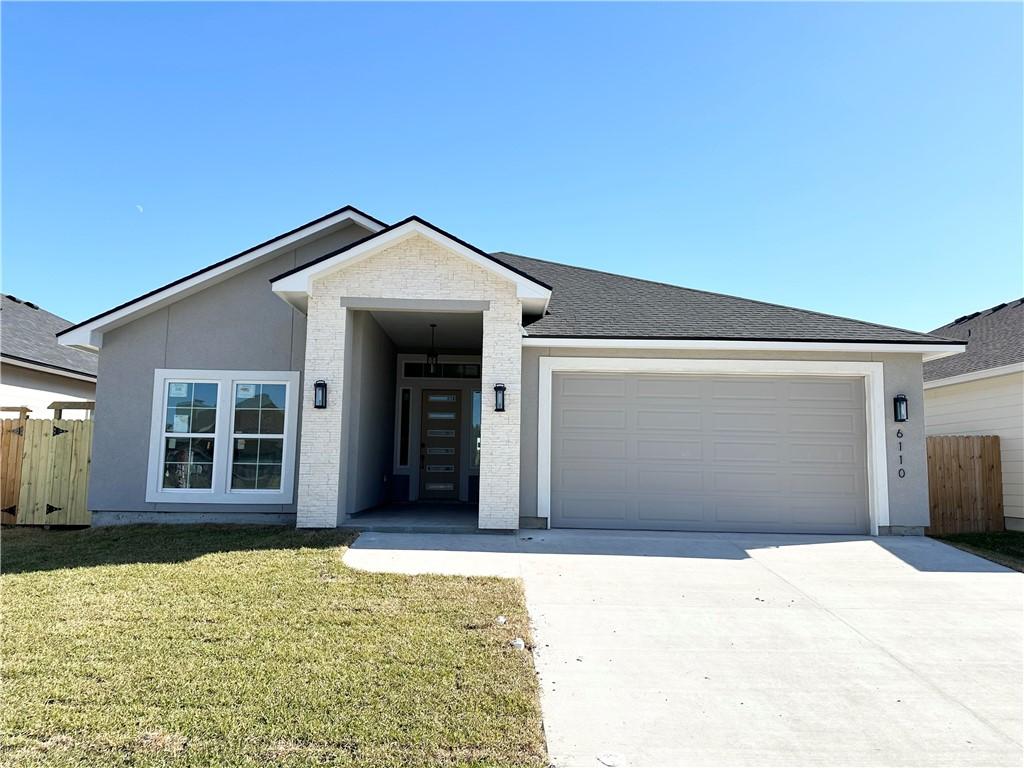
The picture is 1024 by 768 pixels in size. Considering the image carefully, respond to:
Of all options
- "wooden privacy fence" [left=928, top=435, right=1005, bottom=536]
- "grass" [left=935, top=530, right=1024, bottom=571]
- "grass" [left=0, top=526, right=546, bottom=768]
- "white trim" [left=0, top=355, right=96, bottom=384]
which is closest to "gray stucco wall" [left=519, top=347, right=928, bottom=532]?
"grass" [left=935, top=530, right=1024, bottom=571]

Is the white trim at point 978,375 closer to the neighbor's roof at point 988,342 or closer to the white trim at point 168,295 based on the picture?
the neighbor's roof at point 988,342

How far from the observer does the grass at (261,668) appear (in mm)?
3051

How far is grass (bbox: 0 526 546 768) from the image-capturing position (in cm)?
305

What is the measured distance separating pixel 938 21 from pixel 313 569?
11.8 meters

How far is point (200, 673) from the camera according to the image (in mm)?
3834

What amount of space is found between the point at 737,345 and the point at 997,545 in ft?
16.4

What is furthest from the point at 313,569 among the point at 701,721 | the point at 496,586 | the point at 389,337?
the point at 389,337

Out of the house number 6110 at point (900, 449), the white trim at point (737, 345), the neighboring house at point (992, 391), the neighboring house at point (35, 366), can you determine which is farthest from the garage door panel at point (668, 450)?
the neighboring house at point (35, 366)

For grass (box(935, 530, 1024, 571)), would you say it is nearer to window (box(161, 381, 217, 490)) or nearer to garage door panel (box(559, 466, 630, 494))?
garage door panel (box(559, 466, 630, 494))

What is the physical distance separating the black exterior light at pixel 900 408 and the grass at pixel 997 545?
1.91 metres

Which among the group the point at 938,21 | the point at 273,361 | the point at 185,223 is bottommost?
the point at 273,361

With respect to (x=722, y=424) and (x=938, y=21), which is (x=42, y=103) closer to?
(x=722, y=424)

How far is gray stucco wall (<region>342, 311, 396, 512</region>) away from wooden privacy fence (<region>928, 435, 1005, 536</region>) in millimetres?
9965

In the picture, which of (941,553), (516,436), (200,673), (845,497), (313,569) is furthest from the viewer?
(845,497)
